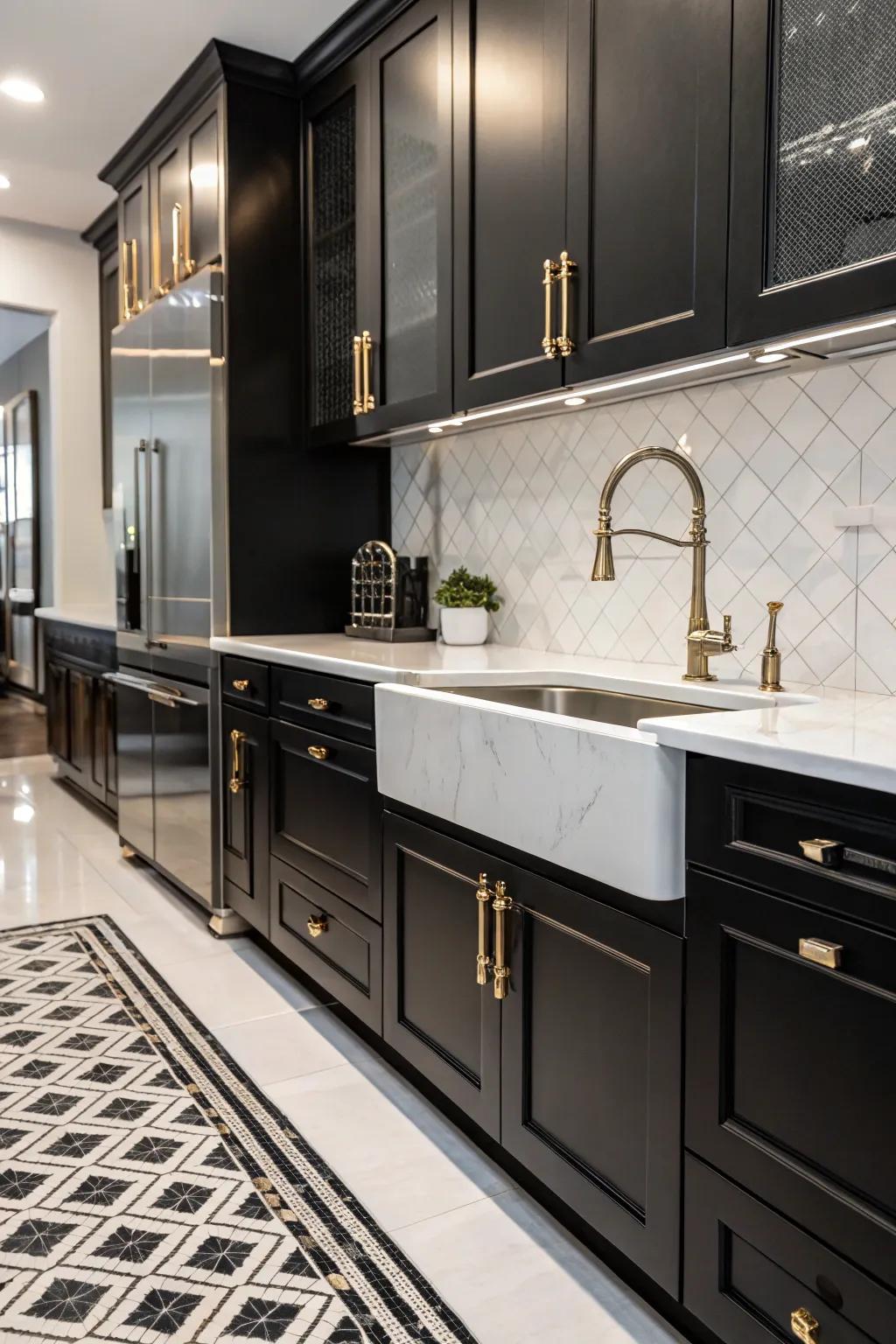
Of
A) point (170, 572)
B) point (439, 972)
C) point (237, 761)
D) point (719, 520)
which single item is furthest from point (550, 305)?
point (170, 572)

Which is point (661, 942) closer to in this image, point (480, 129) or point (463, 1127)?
point (463, 1127)

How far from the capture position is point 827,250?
1523mm

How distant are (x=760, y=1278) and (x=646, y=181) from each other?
172cm

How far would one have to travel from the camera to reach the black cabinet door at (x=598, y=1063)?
1406mm

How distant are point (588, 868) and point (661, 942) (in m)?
0.16

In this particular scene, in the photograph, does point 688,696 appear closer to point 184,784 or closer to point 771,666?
→ point 771,666

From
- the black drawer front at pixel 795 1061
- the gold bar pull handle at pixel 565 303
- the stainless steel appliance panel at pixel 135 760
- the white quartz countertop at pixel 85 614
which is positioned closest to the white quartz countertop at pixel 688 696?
the black drawer front at pixel 795 1061

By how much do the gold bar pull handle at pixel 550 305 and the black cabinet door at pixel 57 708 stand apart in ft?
12.3

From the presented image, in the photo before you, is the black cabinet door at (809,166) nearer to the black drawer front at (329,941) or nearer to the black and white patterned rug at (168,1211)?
the black drawer front at (329,941)

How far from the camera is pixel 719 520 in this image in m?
2.17

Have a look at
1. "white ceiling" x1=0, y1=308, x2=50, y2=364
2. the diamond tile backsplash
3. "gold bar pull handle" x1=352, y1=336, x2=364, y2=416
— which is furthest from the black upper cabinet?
"white ceiling" x1=0, y1=308, x2=50, y2=364

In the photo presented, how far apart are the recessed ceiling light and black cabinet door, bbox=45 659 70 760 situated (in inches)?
99.9

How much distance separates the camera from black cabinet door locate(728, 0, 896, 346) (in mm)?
1450

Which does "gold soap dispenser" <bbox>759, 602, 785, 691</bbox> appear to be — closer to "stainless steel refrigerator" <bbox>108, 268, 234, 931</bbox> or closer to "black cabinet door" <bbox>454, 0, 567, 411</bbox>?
"black cabinet door" <bbox>454, 0, 567, 411</bbox>
